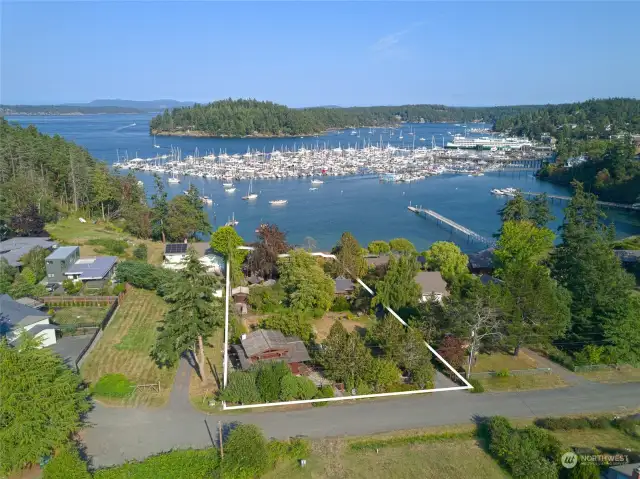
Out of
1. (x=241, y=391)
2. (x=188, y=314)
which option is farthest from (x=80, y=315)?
(x=241, y=391)

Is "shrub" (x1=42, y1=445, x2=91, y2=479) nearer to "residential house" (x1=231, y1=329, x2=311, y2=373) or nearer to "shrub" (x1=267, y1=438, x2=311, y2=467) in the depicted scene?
"shrub" (x1=267, y1=438, x2=311, y2=467)

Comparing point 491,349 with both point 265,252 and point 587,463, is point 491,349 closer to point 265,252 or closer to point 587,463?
point 587,463

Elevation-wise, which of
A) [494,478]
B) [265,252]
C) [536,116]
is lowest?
[494,478]

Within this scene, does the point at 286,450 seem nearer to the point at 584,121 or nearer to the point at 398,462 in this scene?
the point at 398,462

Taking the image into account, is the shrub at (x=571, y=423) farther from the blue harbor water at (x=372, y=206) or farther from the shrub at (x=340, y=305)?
the blue harbor water at (x=372, y=206)

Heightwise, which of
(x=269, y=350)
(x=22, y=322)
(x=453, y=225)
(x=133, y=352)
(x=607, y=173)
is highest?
(x=607, y=173)

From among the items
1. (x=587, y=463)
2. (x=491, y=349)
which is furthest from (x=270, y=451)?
(x=491, y=349)

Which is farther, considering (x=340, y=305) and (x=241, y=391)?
(x=340, y=305)
